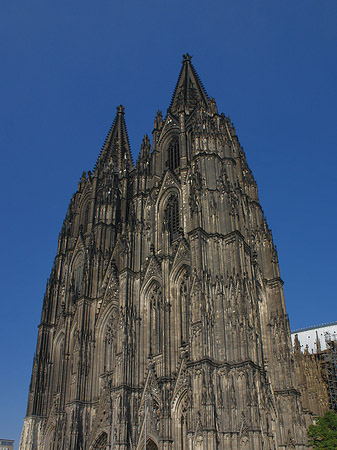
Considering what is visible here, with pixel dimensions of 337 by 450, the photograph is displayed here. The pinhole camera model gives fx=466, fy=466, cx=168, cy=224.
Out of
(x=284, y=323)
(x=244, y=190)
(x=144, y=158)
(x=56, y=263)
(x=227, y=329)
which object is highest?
(x=144, y=158)

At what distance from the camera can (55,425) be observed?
3669cm

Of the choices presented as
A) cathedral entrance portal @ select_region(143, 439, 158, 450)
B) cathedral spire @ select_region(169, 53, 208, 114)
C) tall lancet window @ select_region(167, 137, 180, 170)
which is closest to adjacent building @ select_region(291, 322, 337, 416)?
cathedral entrance portal @ select_region(143, 439, 158, 450)

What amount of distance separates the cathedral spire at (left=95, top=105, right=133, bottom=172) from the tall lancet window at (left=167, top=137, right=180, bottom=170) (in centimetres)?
755

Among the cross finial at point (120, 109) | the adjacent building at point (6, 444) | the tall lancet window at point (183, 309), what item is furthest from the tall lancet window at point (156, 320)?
the adjacent building at point (6, 444)

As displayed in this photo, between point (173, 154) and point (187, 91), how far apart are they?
9002 millimetres

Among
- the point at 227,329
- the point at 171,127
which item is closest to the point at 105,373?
the point at 227,329

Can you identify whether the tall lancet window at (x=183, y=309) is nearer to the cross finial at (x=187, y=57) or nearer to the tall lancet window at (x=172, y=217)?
the tall lancet window at (x=172, y=217)

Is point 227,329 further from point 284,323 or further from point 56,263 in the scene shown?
point 56,263

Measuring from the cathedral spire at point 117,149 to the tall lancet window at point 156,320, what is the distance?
19.1 metres

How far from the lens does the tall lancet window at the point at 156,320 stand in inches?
1337

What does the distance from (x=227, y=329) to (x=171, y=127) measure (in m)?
23.4

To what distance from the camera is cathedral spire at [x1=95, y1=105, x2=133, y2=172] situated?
54.1 metres

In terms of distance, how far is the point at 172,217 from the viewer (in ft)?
129

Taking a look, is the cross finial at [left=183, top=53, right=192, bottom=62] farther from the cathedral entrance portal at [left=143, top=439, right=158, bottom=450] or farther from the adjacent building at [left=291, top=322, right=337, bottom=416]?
the cathedral entrance portal at [left=143, top=439, right=158, bottom=450]
